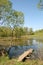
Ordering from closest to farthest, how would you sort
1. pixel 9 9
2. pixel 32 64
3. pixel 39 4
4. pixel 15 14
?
pixel 32 64 → pixel 39 4 → pixel 9 9 → pixel 15 14

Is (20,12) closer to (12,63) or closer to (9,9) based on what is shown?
(9,9)

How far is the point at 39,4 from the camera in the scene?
13562 mm

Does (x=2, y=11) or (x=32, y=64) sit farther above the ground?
(x=2, y=11)

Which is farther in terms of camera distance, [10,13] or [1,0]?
[10,13]

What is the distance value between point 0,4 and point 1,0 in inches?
26.8

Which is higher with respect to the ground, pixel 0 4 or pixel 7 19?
pixel 0 4

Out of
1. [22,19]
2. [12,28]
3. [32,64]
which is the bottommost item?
[32,64]

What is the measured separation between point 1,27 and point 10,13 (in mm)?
3397

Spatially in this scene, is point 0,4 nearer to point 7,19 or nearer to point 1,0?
point 1,0

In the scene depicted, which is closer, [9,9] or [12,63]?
[12,63]

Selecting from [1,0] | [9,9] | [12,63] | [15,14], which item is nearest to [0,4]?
[1,0]

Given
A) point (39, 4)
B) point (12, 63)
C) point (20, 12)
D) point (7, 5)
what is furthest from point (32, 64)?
point (20, 12)

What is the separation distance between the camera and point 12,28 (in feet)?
121

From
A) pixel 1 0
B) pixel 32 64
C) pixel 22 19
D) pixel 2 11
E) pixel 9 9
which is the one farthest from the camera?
pixel 22 19
